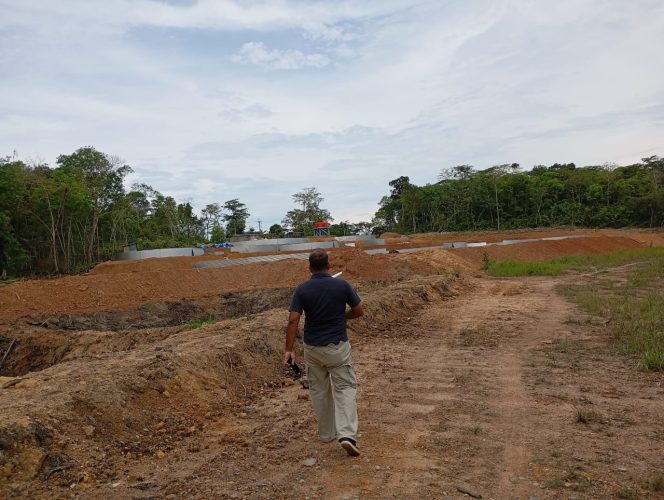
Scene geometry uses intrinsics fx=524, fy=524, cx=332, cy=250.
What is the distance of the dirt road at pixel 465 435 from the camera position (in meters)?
3.64

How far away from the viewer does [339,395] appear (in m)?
4.30

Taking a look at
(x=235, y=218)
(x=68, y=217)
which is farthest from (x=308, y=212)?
(x=68, y=217)

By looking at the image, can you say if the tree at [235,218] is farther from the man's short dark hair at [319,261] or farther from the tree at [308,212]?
the man's short dark hair at [319,261]

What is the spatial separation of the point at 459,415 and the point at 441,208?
198 ft

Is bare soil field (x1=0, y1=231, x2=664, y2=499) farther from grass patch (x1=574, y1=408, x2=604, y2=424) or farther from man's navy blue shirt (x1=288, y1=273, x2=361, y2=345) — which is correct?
man's navy blue shirt (x1=288, y1=273, x2=361, y2=345)

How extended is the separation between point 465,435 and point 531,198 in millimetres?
57520

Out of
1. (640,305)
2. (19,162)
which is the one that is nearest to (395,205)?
(19,162)

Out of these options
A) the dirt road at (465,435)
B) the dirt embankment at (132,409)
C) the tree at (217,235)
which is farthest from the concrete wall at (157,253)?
the dirt road at (465,435)

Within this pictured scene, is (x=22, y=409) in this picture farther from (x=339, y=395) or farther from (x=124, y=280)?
(x=124, y=280)

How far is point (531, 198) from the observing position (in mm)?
57688

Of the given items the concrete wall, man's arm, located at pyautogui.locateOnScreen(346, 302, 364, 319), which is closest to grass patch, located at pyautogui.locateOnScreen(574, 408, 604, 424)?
man's arm, located at pyautogui.locateOnScreen(346, 302, 364, 319)

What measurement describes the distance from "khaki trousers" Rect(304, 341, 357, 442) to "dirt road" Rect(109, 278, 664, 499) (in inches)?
8.4

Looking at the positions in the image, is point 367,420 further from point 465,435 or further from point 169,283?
point 169,283

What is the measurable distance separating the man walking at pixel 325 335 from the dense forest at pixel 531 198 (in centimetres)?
5306
